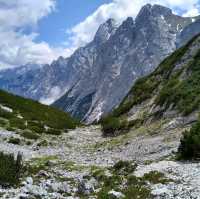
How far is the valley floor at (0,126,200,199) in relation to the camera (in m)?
20.9

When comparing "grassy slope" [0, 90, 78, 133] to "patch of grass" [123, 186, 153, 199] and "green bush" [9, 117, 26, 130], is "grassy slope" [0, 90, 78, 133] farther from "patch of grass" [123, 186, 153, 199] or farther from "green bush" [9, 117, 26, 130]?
"patch of grass" [123, 186, 153, 199]

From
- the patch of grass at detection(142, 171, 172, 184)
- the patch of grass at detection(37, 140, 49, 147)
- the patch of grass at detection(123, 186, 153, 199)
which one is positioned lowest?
the patch of grass at detection(123, 186, 153, 199)

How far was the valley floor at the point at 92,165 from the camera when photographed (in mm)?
20922

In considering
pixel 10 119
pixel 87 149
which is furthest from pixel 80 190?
pixel 10 119

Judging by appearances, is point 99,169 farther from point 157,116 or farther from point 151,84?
point 151,84

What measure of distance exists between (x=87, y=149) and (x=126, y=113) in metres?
20.1

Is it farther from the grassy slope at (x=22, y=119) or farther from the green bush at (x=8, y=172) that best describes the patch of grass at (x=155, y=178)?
the grassy slope at (x=22, y=119)

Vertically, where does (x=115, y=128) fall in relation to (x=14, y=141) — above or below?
above

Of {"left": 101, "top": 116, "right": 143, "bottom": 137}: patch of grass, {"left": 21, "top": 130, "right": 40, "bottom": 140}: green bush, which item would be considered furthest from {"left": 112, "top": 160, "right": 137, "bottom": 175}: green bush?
{"left": 101, "top": 116, "right": 143, "bottom": 137}: patch of grass

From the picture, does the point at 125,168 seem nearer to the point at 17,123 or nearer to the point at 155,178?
the point at 155,178

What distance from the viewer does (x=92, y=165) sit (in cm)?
3131

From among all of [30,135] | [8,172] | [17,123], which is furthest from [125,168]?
[17,123]

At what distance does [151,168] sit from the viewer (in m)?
25.5

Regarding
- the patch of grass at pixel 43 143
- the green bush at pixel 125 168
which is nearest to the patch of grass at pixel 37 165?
the green bush at pixel 125 168
